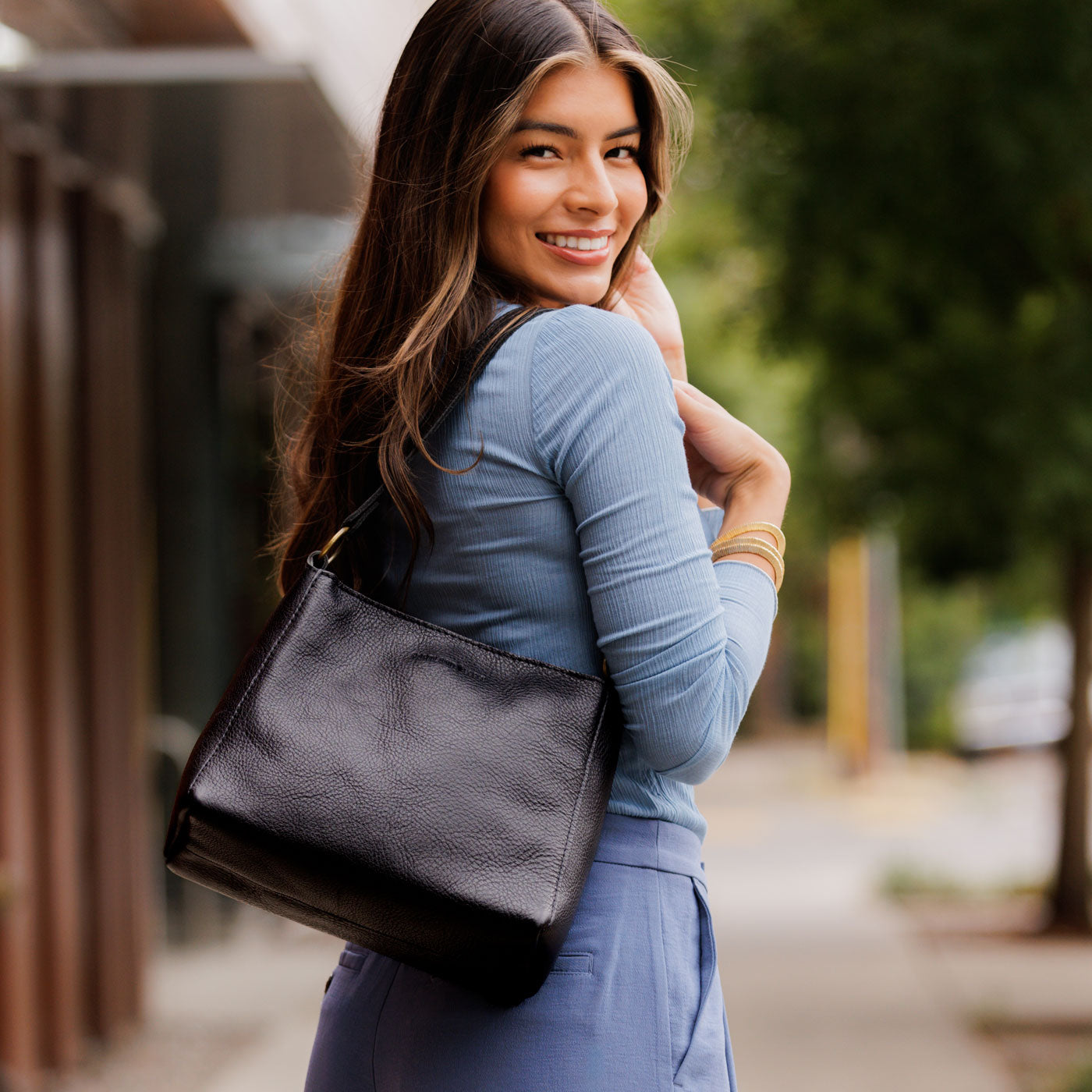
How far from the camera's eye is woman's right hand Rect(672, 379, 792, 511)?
5.02ft

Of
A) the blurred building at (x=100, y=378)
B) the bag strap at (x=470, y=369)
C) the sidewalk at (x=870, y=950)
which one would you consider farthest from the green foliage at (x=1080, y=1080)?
the bag strap at (x=470, y=369)

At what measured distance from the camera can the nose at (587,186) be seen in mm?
1517

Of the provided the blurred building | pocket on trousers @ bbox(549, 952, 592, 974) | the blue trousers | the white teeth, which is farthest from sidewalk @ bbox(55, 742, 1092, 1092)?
the white teeth

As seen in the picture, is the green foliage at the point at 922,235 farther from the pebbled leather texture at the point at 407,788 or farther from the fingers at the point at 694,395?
the pebbled leather texture at the point at 407,788

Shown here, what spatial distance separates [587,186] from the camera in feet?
4.99

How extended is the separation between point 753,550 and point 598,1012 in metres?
0.48

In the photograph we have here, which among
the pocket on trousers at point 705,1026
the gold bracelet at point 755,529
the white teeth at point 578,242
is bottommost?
the pocket on trousers at point 705,1026

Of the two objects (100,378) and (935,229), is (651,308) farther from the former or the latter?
(100,378)

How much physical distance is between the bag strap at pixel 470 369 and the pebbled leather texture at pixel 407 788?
7cm

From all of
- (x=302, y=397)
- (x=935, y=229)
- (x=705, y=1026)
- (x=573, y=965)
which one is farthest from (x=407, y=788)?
(x=935, y=229)

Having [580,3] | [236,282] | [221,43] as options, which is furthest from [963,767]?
[580,3]

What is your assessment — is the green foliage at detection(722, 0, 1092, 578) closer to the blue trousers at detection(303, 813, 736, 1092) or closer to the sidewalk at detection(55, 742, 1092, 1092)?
the sidewalk at detection(55, 742, 1092, 1092)

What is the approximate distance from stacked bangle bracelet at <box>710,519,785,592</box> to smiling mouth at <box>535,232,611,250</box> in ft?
1.13

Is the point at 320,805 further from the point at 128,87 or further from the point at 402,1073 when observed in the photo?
the point at 128,87
